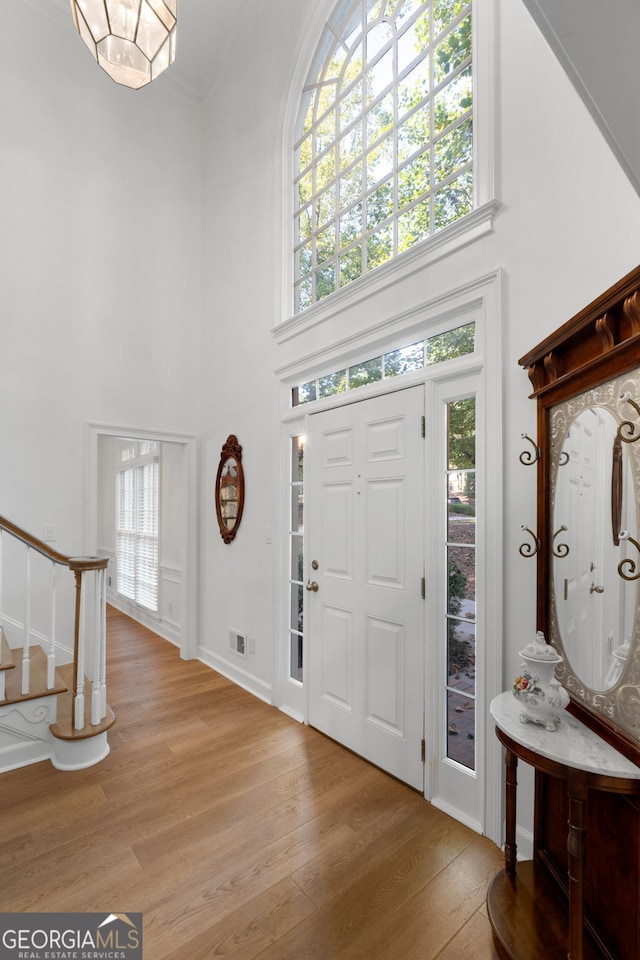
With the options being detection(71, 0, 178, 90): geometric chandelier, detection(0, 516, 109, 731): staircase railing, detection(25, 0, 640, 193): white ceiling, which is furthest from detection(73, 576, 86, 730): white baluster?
detection(25, 0, 640, 193): white ceiling

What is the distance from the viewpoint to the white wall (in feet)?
11.9

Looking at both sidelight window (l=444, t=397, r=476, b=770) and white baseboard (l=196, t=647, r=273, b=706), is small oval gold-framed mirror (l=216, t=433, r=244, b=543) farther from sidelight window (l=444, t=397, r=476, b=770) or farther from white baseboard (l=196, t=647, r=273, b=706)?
sidelight window (l=444, t=397, r=476, b=770)

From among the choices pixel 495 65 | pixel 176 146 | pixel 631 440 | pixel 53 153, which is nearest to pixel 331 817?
pixel 631 440

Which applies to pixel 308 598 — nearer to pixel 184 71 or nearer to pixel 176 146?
pixel 176 146

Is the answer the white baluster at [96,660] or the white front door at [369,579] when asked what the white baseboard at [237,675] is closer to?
the white front door at [369,579]

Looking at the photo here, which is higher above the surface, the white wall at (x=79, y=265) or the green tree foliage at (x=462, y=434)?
the white wall at (x=79, y=265)

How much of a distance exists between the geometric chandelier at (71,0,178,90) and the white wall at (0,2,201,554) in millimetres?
1866

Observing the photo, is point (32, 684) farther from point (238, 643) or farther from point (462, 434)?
point (462, 434)

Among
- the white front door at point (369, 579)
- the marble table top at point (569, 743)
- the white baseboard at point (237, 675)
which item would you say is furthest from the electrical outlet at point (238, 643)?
the marble table top at point (569, 743)

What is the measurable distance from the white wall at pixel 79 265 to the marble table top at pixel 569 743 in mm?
3452

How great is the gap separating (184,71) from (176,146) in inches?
24.9

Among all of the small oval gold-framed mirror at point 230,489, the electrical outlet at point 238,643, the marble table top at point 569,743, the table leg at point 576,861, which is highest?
the small oval gold-framed mirror at point 230,489

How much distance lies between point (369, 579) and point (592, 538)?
135cm

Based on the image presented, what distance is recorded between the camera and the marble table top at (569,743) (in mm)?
1228
